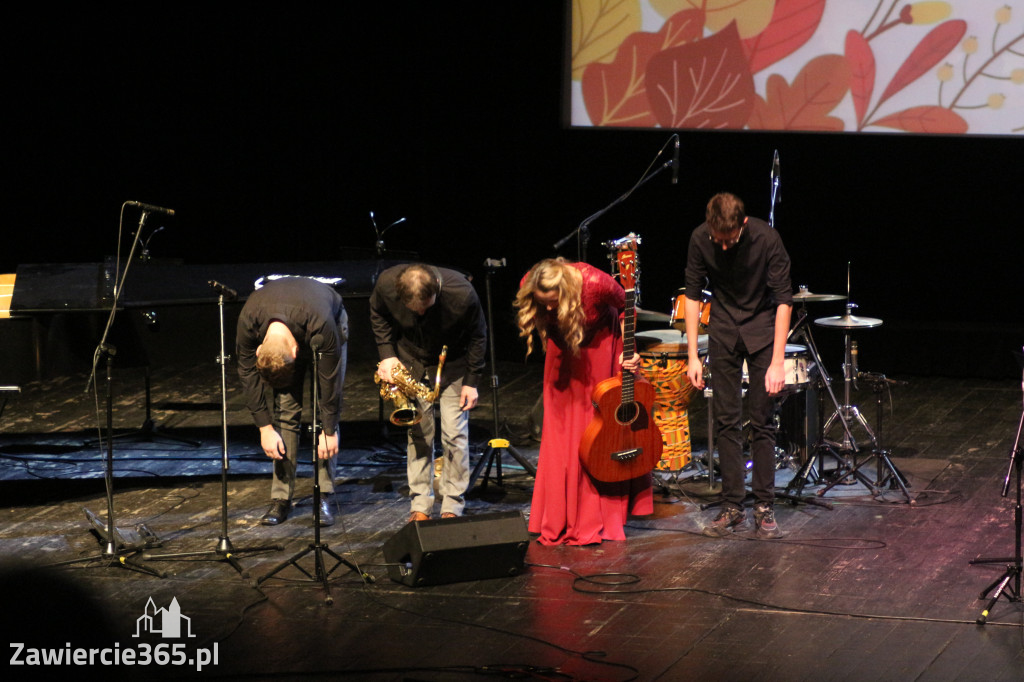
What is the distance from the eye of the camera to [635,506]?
584cm

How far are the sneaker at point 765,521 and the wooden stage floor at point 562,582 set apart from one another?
0.07 metres

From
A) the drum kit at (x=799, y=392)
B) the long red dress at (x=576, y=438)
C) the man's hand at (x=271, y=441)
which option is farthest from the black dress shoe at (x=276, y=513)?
the drum kit at (x=799, y=392)

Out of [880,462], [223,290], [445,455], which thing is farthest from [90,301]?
[880,462]

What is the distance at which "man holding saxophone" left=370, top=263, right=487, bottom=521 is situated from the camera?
5.71m

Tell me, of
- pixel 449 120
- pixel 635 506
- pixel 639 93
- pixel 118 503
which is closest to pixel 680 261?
pixel 639 93

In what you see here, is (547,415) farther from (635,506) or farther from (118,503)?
(118,503)

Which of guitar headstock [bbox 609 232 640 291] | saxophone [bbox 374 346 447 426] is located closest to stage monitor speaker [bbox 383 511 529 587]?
saxophone [bbox 374 346 447 426]

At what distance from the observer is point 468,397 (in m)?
5.73

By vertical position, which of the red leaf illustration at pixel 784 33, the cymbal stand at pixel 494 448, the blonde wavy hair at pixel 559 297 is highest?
the red leaf illustration at pixel 784 33

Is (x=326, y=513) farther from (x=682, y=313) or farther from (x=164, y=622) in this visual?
(x=682, y=313)

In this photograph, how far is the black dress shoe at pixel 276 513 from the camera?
604 centimetres

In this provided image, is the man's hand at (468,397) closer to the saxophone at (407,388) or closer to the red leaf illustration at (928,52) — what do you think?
the saxophone at (407,388)

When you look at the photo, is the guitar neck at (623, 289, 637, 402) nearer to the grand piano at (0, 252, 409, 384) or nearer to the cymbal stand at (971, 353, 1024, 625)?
the cymbal stand at (971, 353, 1024, 625)

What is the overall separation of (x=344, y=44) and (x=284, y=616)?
22.6ft
